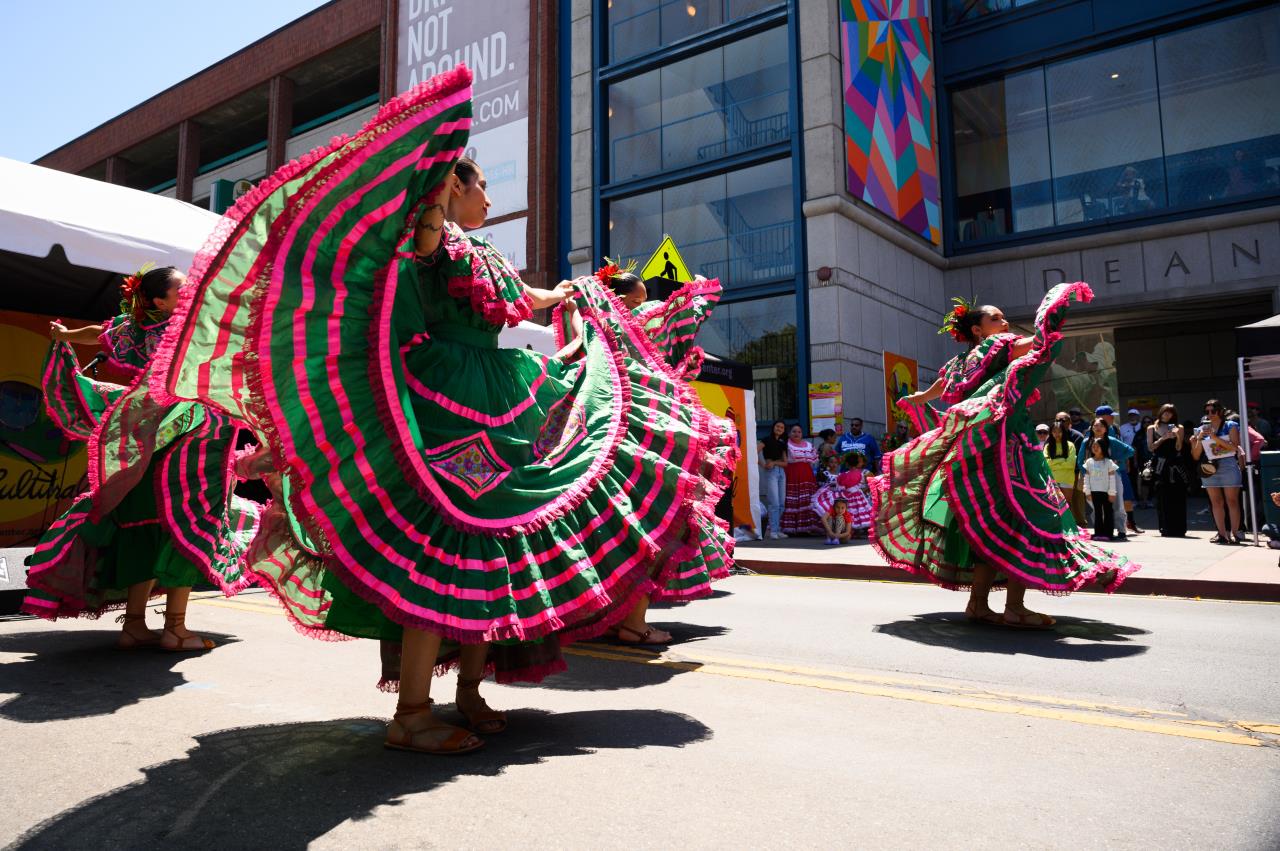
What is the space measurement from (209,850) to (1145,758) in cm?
275

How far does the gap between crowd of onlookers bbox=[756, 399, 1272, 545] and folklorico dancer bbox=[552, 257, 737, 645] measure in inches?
250

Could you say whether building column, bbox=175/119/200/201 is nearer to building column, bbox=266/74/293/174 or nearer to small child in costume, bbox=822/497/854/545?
building column, bbox=266/74/293/174

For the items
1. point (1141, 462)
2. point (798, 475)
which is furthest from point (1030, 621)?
point (1141, 462)

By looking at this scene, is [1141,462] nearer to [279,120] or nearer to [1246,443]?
[1246,443]

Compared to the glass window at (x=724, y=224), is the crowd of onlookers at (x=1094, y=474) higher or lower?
lower

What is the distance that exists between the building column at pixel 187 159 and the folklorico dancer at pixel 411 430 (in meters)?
33.8

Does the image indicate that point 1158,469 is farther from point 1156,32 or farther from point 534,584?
point 534,584

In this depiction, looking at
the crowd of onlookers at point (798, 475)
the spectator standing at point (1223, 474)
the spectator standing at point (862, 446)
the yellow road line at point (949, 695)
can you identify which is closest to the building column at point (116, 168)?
the crowd of onlookers at point (798, 475)

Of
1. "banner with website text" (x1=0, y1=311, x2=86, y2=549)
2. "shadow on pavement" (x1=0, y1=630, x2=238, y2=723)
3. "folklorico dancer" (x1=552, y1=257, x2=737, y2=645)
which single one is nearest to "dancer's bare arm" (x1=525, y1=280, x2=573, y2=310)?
"folklorico dancer" (x1=552, y1=257, x2=737, y2=645)

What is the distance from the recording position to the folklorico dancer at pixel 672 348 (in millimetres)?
4297

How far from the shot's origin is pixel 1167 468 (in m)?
12.2

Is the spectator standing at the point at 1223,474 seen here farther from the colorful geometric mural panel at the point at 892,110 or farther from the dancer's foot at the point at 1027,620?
the colorful geometric mural panel at the point at 892,110

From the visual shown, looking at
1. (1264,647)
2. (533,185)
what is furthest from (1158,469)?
(533,185)

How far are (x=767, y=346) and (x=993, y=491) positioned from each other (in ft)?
44.4
